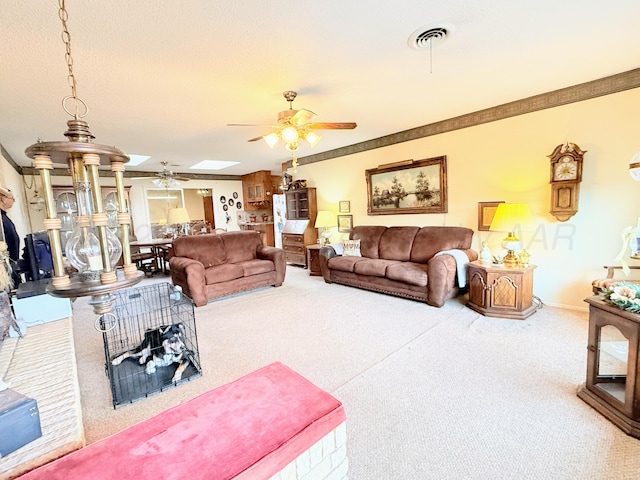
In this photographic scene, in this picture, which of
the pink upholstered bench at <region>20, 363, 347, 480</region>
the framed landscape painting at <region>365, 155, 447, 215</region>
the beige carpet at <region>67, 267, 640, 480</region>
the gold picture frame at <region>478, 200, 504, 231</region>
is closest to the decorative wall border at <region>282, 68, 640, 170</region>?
the framed landscape painting at <region>365, 155, 447, 215</region>

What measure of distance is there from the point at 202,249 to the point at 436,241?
3532mm

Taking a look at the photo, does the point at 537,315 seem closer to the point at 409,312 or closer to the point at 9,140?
the point at 409,312

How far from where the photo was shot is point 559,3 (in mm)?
1817

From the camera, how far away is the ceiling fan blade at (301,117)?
269 centimetres

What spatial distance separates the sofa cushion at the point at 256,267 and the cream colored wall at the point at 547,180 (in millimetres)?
2570

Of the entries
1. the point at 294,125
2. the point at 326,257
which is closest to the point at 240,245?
the point at 326,257

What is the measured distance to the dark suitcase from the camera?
110 centimetres

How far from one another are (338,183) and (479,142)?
8.73 ft

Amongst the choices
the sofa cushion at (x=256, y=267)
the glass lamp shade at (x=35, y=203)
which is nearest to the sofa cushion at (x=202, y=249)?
the sofa cushion at (x=256, y=267)

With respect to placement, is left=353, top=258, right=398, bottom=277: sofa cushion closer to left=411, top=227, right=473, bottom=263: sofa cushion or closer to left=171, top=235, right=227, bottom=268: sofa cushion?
left=411, top=227, right=473, bottom=263: sofa cushion

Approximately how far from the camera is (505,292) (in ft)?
10.5

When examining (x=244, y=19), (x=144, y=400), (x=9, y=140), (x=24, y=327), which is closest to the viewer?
(x=244, y=19)

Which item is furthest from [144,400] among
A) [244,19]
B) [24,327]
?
[244,19]

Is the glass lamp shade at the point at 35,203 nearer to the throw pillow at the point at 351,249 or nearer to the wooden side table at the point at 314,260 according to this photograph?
the wooden side table at the point at 314,260
